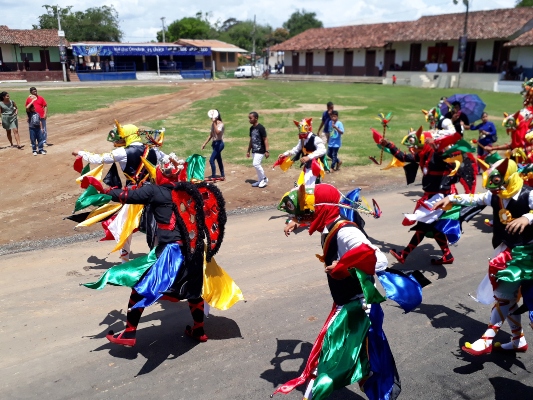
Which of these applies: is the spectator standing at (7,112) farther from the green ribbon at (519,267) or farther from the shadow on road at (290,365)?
the green ribbon at (519,267)

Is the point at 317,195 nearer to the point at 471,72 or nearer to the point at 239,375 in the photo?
the point at 239,375

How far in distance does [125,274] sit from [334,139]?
396 inches

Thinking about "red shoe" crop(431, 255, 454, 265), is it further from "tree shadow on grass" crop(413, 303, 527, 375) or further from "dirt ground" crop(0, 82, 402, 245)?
"dirt ground" crop(0, 82, 402, 245)

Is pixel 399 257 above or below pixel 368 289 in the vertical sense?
below

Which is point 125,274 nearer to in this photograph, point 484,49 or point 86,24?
point 484,49

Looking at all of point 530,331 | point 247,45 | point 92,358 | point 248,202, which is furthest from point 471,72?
point 247,45

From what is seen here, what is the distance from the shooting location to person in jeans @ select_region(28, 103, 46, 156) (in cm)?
1441

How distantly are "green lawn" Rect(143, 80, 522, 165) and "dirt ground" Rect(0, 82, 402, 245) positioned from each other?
175 centimetres

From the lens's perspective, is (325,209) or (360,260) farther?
(325,209)

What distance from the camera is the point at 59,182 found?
475 inches

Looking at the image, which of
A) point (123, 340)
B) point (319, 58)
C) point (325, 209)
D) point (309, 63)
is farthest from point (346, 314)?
point (309, 63)

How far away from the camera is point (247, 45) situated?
90.2 meters

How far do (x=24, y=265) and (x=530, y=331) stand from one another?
7.08m

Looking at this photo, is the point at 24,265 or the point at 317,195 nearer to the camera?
the point at 317,195
